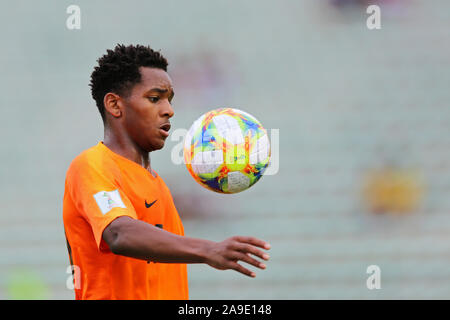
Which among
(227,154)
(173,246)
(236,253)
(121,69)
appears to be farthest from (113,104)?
(236,253)

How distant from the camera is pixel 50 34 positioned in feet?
28.6

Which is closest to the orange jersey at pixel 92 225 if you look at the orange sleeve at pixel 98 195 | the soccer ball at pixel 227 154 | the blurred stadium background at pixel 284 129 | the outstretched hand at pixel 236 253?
the orange sleeve at pixel 98 195

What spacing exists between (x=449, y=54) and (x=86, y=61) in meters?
4.68

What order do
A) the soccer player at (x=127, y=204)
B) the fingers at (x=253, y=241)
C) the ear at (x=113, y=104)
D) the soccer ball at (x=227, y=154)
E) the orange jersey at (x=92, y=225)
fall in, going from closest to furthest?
1. the fingers at (x=253, y=241)
2. the soccer player at (x=127, y=204)
3. the orange jersey at (x=92, y=225)
4. the soccer ball at (x=227, y=154)
5. the ear at (x=113, y=104)

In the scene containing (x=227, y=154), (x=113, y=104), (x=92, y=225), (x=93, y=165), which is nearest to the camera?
(x=92, y=225)

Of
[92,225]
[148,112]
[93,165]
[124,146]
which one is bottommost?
[92,225]

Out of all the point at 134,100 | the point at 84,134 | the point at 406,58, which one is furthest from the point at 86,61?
the point at 134,100

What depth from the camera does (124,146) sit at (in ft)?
11.0

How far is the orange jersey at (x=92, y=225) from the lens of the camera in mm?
2997

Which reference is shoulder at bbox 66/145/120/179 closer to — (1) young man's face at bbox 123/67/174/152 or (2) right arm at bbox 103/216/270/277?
(1) young man's face at bbox 123/67/174/152

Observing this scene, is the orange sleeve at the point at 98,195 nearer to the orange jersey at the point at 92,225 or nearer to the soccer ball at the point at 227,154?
the orange jersey at the point at 92,225

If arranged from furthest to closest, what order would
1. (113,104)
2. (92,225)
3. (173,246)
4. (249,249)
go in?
(113,104), (92,225), (173,246), (249,249)

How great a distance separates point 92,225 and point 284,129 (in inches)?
227

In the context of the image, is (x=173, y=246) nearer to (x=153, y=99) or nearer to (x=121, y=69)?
(x=153, y=99)
